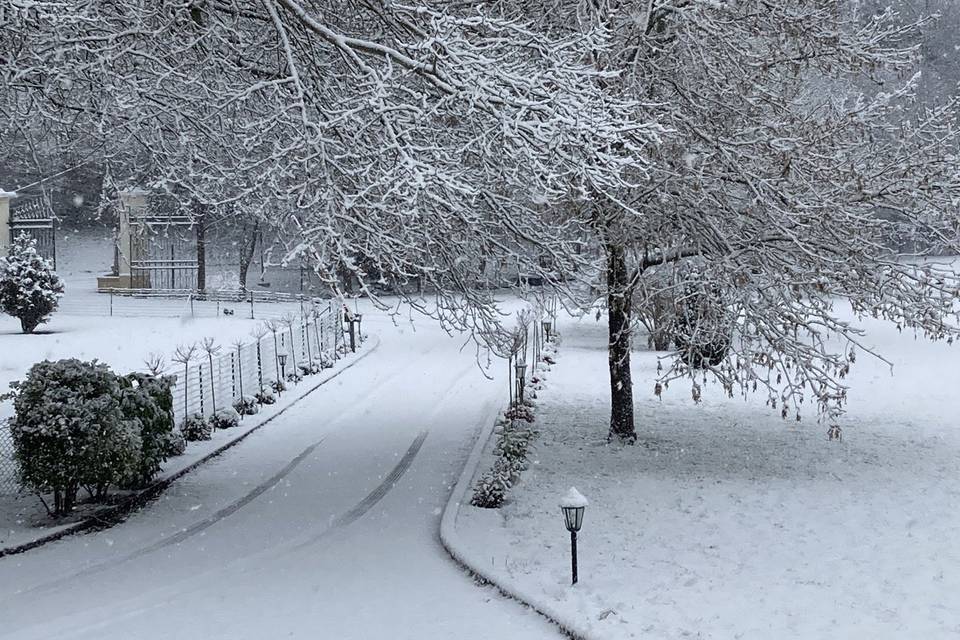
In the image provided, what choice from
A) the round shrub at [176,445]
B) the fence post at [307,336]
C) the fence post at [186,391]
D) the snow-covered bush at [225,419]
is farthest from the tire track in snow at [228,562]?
the fence post at [307,336]

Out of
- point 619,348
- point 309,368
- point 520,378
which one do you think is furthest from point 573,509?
Answer: point 309,368

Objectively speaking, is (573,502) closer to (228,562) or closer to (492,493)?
(492,493)

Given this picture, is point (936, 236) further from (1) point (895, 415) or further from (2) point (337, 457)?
(2) point (337, 457)

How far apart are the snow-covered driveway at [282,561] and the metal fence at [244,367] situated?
56.5 inches

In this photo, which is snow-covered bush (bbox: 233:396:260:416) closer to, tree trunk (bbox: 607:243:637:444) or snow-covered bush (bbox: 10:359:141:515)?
snow-covered bush (bbox: 10:359:141:515)

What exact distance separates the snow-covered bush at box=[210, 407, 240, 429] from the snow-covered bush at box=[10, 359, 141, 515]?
19.1 feet

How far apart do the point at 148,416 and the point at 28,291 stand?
21.5 metres

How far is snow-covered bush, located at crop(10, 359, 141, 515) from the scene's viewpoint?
11.2 m

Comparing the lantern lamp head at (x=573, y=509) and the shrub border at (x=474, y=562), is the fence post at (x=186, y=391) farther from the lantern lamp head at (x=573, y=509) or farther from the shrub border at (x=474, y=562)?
the lantern lamp head at (x=573, y=509)

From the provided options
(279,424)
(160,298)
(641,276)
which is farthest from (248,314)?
(641,276)

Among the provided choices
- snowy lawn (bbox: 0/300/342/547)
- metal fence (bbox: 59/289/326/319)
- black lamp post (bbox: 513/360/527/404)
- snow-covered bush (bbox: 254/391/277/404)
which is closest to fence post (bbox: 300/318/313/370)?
snowy lawn (bbox: 0/300/342/547)

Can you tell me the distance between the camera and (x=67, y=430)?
1121 centimetres

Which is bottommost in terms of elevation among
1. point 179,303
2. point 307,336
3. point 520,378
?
point 520,378

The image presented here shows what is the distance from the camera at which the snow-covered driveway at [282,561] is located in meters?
8.40
